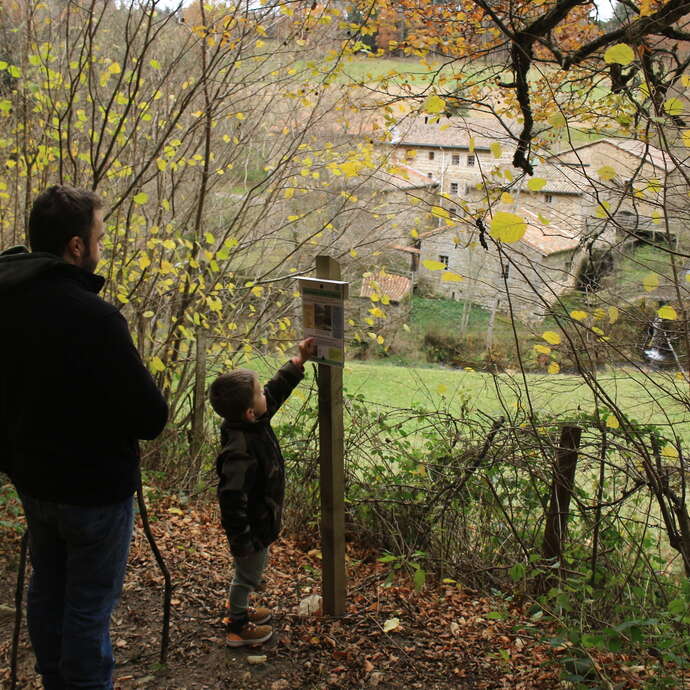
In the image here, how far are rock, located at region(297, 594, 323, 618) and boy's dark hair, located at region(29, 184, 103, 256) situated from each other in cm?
221

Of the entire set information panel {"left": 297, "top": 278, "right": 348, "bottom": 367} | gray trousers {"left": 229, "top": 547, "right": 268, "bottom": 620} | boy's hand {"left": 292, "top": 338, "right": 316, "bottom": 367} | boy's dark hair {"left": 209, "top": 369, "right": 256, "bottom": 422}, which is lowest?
gray trousers {"left": 229, "top": 547, "right": 268, "bottom": 620}

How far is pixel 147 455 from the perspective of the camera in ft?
17.7

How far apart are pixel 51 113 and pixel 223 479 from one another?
305cm

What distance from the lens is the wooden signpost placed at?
280cm

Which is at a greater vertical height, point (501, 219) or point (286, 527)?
point (501, 219)

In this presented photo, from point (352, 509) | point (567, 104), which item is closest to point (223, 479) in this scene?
point (352, 509)

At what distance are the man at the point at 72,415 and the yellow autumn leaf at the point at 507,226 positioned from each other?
4.22 feet

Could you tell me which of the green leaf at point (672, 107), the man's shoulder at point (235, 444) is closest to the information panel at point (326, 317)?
the man's shoulder at point (235, 444)

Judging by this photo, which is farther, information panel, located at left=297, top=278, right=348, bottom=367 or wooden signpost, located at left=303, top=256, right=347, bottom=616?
wooden signpost, located at left=303, top=256, right=347, bottom=616

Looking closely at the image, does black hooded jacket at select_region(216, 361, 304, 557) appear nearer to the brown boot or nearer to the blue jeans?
the brown boot

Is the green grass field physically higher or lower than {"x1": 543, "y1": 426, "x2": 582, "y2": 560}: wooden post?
higher

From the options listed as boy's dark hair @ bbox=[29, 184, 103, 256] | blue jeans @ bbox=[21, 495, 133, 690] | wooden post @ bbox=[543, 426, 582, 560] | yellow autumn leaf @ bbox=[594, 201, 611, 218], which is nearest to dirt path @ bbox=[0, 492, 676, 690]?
wooden post @ bbox=[543, 426, 582, 560]

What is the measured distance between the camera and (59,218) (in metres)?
Answer: 1.79

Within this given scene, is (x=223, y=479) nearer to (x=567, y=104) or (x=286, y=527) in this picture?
(x=286, y=527)
